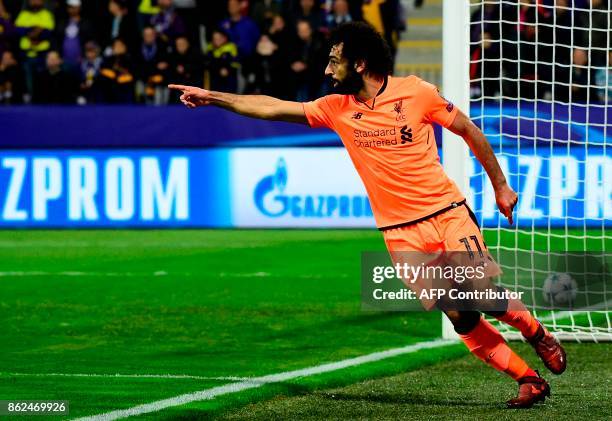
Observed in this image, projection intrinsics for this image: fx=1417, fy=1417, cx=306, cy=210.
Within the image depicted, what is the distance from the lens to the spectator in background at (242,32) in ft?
63.4

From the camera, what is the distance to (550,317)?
1029cm

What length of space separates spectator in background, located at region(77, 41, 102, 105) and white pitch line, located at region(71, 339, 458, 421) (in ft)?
35.1

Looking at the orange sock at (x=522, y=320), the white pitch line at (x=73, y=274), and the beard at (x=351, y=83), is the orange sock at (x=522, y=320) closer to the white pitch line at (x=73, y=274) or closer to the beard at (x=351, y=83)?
the beard at (x=351, y=83)

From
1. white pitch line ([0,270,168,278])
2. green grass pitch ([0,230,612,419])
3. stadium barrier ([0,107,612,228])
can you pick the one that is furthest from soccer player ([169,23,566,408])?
stadium barrier ([0,107,612,228])

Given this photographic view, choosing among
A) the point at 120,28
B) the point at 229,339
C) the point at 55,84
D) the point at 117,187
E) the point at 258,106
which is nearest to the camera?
the point at 258,106

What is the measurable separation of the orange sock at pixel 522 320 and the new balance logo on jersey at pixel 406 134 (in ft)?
3.23

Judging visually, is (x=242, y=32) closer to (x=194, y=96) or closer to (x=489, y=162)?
(x=194, y=96)

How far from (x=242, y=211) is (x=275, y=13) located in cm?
362

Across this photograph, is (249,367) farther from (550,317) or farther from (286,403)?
(550,317)

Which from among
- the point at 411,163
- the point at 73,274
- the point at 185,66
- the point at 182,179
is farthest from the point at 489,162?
the point at 185,66

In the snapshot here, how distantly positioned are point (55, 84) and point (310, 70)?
3508 millimetres

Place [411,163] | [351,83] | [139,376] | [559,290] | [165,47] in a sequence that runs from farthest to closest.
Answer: [165,47]
[559,290]
[139,376]
[351,83]
[411,163]

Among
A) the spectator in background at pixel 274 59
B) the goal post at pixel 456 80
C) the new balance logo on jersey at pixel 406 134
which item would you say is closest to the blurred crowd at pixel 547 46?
the goal post at pixel 456 80

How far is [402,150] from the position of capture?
6949 mm
